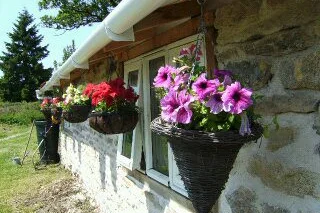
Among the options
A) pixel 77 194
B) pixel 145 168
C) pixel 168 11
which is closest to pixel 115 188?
pixel 145 168

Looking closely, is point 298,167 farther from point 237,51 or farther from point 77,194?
point 77,194

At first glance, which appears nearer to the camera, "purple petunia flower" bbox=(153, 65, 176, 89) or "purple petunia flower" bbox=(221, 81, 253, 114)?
"purple petunia flower" bbox=(221, 81, 253, 114)

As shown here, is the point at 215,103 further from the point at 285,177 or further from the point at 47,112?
the point at 47,112

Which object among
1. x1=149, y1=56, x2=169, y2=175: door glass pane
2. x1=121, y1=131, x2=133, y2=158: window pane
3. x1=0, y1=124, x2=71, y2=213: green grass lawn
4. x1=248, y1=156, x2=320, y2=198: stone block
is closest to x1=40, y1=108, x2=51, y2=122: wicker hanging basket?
x1=0, y1=124, x2=71, y2=213: green grass lawn

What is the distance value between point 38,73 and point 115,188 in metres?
31.1

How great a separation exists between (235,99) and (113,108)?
81.9 inches

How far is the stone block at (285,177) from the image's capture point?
1.67 meters

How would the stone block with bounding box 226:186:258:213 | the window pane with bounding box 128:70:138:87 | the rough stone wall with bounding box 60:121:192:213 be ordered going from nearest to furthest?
the stone block with bounding box 226:186:258:213, the rough stone wall with bounding box 60:121:192:213, the window pane with bounding box 128:70:138:87

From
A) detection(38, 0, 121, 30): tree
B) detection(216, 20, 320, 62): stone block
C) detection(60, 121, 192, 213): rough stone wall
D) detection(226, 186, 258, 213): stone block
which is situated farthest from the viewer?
detection(38, 0, 121, 30): tree

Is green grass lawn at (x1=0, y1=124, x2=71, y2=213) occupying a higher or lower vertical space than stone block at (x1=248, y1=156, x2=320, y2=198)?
lower

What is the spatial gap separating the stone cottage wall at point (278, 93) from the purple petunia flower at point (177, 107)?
20.3 inches

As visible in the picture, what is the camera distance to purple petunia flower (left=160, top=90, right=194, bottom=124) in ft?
5.30

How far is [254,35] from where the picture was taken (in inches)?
78.1

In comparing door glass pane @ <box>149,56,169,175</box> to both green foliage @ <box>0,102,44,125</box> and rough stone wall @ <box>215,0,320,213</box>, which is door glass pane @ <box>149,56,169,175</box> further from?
green foliage @ <box>0,102,44,125</box>
